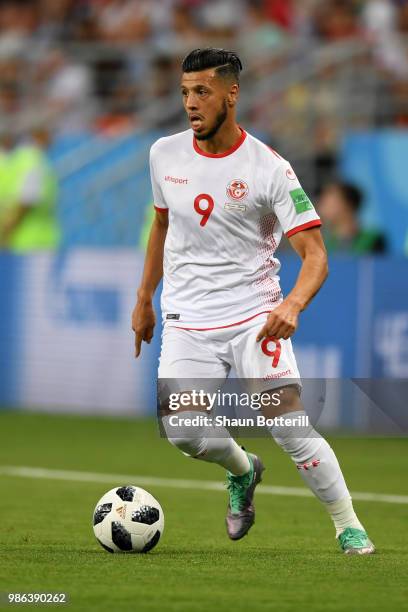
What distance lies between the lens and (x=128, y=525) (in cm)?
691

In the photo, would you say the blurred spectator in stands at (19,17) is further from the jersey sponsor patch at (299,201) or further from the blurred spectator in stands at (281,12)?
the jersey sponsor patch at (299,201)

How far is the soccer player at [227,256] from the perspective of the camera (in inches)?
267

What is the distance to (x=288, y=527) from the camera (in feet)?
27.2

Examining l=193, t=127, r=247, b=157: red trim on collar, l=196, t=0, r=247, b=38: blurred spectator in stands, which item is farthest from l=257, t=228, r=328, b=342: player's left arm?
l=196, t=0, r=247, b=38: blurred spectator in stands

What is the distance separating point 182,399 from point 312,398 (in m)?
0.90

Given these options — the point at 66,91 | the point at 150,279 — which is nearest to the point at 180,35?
the point at 66,91

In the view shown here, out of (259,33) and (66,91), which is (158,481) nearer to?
(259,33)

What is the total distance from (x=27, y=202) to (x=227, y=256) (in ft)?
28.5

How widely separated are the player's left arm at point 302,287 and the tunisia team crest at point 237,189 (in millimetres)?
315

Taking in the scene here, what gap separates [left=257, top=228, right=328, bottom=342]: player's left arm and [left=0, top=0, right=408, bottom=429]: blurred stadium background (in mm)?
6139

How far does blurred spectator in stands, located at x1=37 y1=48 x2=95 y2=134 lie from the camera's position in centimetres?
1738

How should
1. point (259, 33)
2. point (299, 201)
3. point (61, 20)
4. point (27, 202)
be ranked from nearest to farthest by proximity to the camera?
1. point (299, 201)
2. point (27, 202)
3. point (259, 33)
4. point (61, 20)

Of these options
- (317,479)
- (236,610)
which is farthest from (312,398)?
(236,610)

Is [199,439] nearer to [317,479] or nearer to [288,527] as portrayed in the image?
[317,479]
